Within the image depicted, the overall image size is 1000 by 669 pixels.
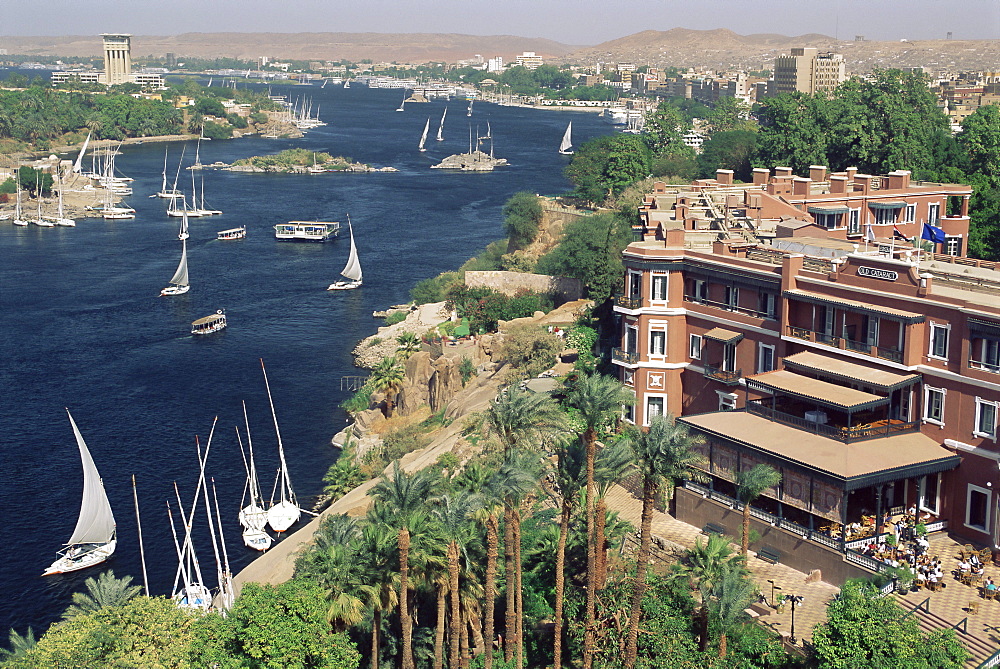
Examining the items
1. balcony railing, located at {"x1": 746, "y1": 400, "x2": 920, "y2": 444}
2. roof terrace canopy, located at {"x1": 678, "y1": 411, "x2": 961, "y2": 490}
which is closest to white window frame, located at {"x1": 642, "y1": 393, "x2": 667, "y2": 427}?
roof terrace canopy, located at {"x1": 678, "y1": 411, "x2": 961, "y2": 490}

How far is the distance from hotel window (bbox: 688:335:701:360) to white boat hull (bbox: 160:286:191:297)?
56.5 meters

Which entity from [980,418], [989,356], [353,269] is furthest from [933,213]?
[353,269]

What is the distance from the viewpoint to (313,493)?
50062mm

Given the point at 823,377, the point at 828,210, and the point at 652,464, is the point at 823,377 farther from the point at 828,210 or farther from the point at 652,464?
the point at 828,210

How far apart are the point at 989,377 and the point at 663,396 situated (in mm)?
11238

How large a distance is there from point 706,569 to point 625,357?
11.9 metres

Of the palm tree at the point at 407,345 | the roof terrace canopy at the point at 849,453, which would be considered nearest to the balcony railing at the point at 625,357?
the roof terrace canopy at the point at 849,453

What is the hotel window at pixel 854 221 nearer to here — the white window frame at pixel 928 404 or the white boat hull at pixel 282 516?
the white window frame at pixel 928 404

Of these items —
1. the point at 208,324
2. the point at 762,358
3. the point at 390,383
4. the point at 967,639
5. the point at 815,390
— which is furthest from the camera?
the point at 208,324

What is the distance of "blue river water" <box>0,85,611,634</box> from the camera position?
158ft

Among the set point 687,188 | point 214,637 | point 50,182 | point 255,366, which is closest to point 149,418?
point 255,366

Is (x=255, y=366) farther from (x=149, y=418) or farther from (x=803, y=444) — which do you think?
(x=803, y=444)

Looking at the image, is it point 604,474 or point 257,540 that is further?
point 257,540

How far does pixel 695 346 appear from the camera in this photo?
125ft
